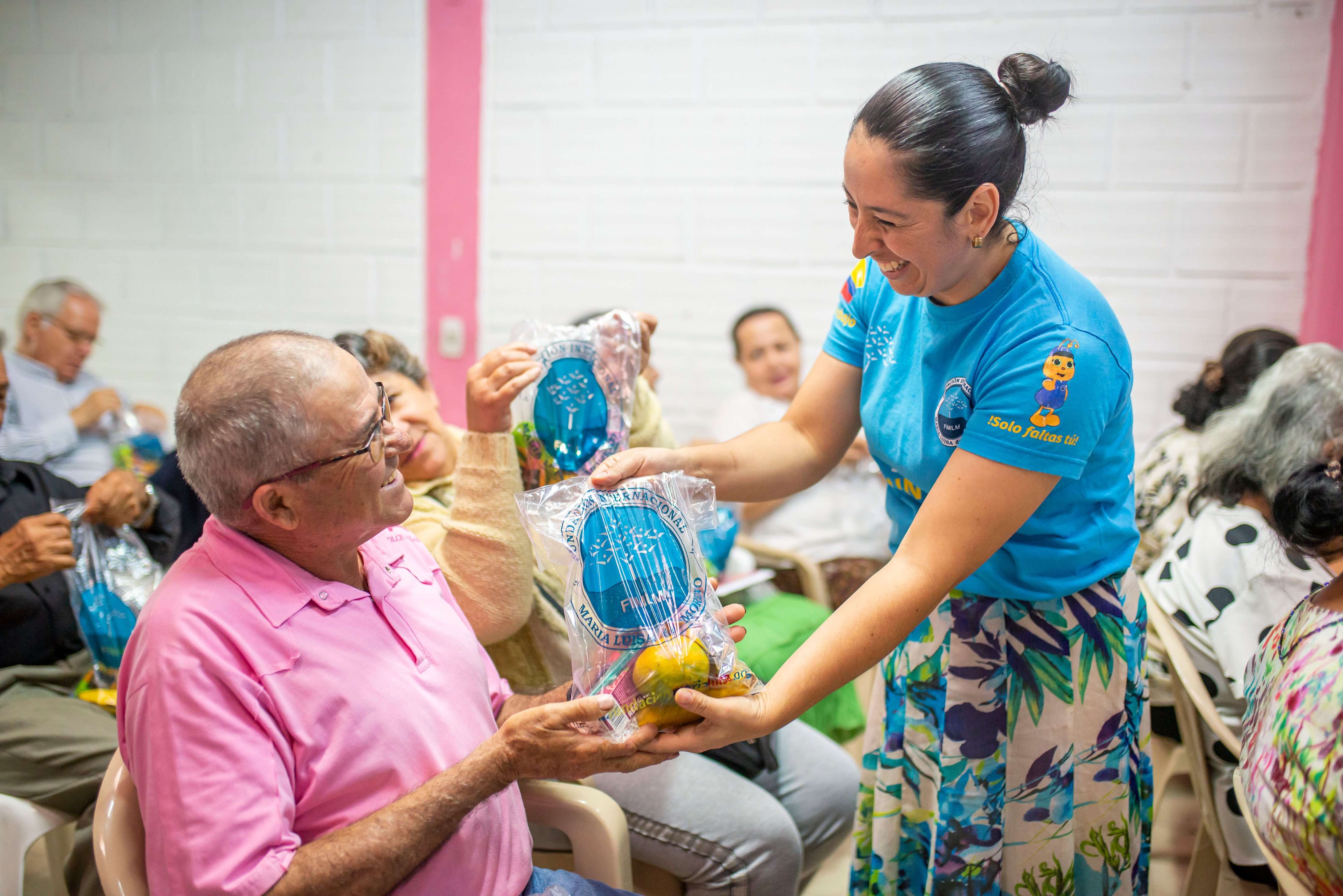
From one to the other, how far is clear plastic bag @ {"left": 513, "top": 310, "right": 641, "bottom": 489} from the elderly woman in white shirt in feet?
5.41

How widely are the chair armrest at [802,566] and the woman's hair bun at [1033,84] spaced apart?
193 centimetres

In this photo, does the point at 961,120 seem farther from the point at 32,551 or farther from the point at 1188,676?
the point at 32,551

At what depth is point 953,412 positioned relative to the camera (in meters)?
1.18

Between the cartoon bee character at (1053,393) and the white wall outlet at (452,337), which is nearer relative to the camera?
the cartoon bee character at (1053,393)

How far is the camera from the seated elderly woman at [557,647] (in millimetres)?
1473

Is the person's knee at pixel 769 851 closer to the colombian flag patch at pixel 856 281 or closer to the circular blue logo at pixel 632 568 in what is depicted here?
the circular blue logo at pixel 632 568

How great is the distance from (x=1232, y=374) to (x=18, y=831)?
305 centimetres

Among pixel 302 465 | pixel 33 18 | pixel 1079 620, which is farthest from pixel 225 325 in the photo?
pixel 1079 620

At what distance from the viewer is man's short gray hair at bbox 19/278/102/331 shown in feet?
10.7

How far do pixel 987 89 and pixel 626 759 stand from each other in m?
0.93

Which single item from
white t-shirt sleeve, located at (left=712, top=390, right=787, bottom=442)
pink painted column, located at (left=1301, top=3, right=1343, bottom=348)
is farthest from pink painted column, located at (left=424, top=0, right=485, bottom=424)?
pink painted column, located at (left=1301, top=3, right=1343, bottom=348)

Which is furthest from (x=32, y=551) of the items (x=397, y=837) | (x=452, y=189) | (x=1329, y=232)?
(x=1329, y=232)

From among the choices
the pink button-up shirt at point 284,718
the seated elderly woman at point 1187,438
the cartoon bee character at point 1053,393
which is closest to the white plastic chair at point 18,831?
the pink button-up shirt at point 284,718

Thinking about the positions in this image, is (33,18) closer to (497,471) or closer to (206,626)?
(497,471)
